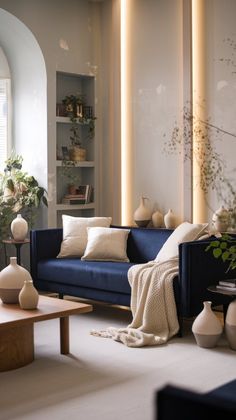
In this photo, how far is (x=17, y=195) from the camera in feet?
21.3

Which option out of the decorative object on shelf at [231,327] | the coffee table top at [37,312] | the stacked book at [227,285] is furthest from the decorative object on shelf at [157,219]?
the coffee table top at [37,312]

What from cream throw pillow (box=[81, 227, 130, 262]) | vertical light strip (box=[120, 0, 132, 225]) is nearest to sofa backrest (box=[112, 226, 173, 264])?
cream throw pillow (box=[81, 227, 130, 262])

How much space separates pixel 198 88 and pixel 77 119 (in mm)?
1431

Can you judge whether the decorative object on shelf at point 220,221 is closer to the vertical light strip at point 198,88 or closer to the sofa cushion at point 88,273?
the vertical light strip at point 198,88

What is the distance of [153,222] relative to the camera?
6.39 m

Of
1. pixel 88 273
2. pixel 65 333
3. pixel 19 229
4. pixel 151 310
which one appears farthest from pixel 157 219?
pixel 65 333

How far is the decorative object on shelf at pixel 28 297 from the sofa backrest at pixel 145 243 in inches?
69.4

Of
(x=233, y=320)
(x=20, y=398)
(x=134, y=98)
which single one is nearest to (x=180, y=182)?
(x=134, y=98)

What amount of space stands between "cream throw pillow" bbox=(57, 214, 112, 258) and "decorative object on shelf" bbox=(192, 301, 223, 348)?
182cm

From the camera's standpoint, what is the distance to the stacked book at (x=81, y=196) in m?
6.87

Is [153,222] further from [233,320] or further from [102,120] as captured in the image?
[233,320]

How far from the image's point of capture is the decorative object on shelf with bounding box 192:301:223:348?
171 inches

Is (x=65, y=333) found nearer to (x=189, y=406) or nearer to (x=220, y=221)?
(x=220, y=221)

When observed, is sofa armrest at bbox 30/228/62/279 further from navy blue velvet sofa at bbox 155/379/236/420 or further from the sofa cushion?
navy blue velvet sofa at bbox 155/379/236/420
